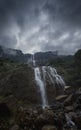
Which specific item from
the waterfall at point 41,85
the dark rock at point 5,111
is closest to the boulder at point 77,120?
the dark rock at point 5,111

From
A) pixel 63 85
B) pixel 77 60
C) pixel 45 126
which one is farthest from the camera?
pixel 77 60

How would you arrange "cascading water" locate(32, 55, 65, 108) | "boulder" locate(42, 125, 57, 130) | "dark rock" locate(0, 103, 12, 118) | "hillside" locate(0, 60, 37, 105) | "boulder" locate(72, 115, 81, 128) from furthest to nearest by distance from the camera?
1. "cascading water" locate(32, 55, 65, 108)
2. "hillside" locate(0, 60, 37, 105)
3. "dark rock" locate(0, 103, 12, 118)
4. "boulder" locate(72, 115, 81, 128)
5. "boulder" locate(42, 125, 57, 130)

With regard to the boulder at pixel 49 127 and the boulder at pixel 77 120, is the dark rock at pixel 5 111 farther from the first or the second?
the boulder at pixel 77 120

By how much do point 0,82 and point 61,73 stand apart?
19567 millimetres

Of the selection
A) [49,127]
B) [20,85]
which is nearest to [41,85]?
[20,85]

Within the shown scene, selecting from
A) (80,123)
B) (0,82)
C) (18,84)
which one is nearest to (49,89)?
(18,84)

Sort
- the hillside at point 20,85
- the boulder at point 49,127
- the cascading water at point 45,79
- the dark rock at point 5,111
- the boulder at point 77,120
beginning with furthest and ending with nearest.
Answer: the cascading water at point 45,79
the hillside at point 20,85
the dark rock at point 5,111
the boulder at point 77,120
the boulder at point 49,127

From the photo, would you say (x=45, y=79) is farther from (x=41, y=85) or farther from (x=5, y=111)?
(x=5, y=111)

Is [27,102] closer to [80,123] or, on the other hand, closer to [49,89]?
[49,89]

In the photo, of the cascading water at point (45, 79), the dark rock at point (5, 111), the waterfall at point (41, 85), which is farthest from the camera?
the cascading water at point (45, 79)

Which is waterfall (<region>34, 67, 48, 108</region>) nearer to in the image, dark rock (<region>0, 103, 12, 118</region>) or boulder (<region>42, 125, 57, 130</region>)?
dark rock (<region>0, 103, 12, 118</region>)

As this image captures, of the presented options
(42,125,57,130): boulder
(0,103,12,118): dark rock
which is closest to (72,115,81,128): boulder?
(42,125,57,130): boulder

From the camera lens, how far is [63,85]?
168ft

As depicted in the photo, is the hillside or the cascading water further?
the cascading water
